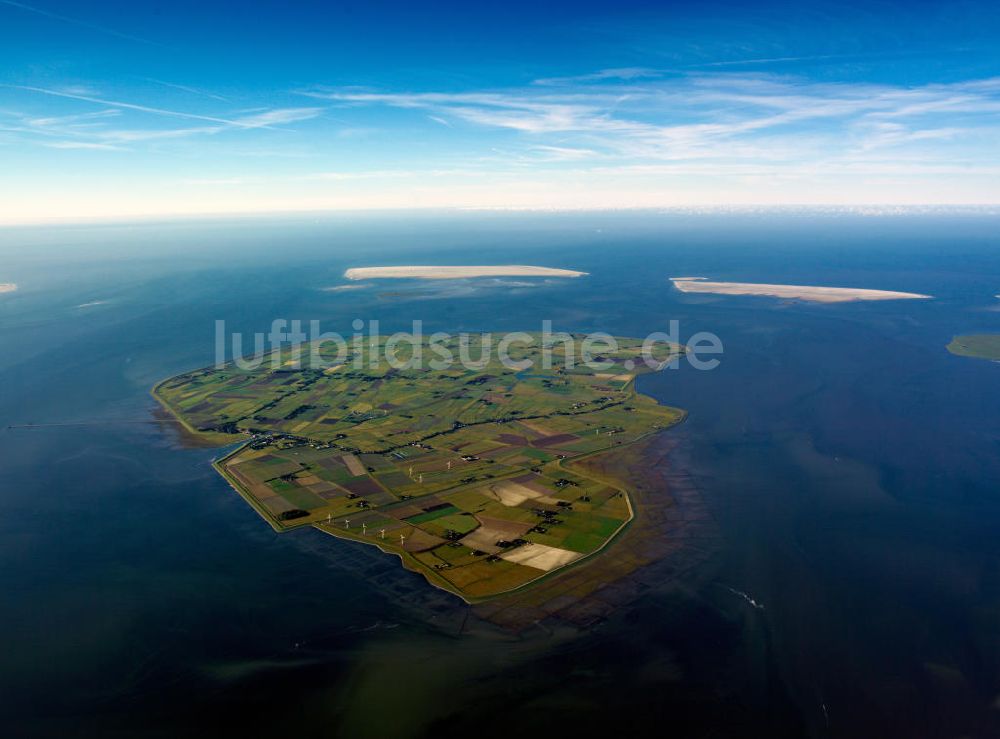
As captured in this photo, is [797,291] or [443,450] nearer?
[443,450]

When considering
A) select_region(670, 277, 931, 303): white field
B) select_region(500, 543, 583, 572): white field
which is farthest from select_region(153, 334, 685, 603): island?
select_region(670, 277, 931, 303): white field

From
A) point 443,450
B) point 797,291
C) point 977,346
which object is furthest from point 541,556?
point 797,291

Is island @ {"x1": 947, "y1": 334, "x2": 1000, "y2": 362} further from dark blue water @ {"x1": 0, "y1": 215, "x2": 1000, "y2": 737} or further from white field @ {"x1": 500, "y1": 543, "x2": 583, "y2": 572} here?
white field @ {"x1": 500, "y1": 543, "x2": 583, "y2": 572}

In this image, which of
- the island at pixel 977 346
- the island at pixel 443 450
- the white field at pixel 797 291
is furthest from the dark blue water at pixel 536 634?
the white field at pixel 797 291

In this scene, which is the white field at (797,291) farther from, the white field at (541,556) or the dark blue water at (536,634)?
the white field at (541,556)

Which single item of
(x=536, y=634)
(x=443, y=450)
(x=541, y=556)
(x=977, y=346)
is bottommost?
(x=536, y=634)

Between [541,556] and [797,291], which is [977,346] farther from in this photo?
[541,556]

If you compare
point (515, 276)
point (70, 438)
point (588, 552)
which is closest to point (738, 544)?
point (588, 552)
